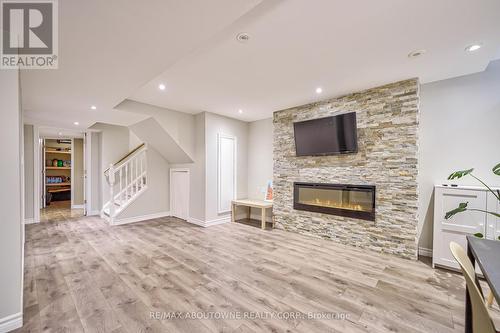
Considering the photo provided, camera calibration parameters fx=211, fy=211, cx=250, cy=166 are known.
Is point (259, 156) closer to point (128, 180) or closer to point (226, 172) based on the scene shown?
point (226, 172)

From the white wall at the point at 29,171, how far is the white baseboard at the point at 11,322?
4.35 meters

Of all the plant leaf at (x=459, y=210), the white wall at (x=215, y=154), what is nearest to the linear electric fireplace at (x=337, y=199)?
the plant leaf at (x=459, y=210)

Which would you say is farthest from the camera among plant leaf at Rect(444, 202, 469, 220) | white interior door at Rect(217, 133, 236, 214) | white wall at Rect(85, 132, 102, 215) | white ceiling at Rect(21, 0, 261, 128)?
white wall at Rect(85, 132, 102, 215)

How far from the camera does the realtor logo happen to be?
141 centimetres

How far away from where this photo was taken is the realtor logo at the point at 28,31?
141 cm

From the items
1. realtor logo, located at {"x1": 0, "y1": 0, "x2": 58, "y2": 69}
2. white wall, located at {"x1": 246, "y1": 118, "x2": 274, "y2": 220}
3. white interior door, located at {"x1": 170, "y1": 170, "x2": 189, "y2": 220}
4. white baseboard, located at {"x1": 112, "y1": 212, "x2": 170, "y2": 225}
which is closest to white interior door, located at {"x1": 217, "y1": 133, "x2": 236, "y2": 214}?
white wall, located at {"x1": 246, "y1": 118, "x2": 274, "y2": 220}

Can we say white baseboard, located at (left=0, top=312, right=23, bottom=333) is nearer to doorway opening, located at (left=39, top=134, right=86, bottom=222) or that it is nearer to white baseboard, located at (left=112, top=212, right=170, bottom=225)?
white baseboard, located at (left=112, top=212, right=170, bottom=225)

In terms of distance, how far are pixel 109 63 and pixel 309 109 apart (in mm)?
3127

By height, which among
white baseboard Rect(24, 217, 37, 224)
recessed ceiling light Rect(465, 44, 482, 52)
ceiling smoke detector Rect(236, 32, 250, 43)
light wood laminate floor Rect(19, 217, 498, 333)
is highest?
recessed ceiling light Rect(465, 44, 482, 52)

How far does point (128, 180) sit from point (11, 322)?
408 centimetres

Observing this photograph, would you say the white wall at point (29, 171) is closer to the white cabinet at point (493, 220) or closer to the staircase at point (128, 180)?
the staircase at point (128, 180)

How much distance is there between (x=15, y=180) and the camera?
1.67m

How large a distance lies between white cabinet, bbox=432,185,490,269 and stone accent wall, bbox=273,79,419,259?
252mm

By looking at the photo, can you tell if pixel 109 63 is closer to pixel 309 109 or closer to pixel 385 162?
pixel 309 109
